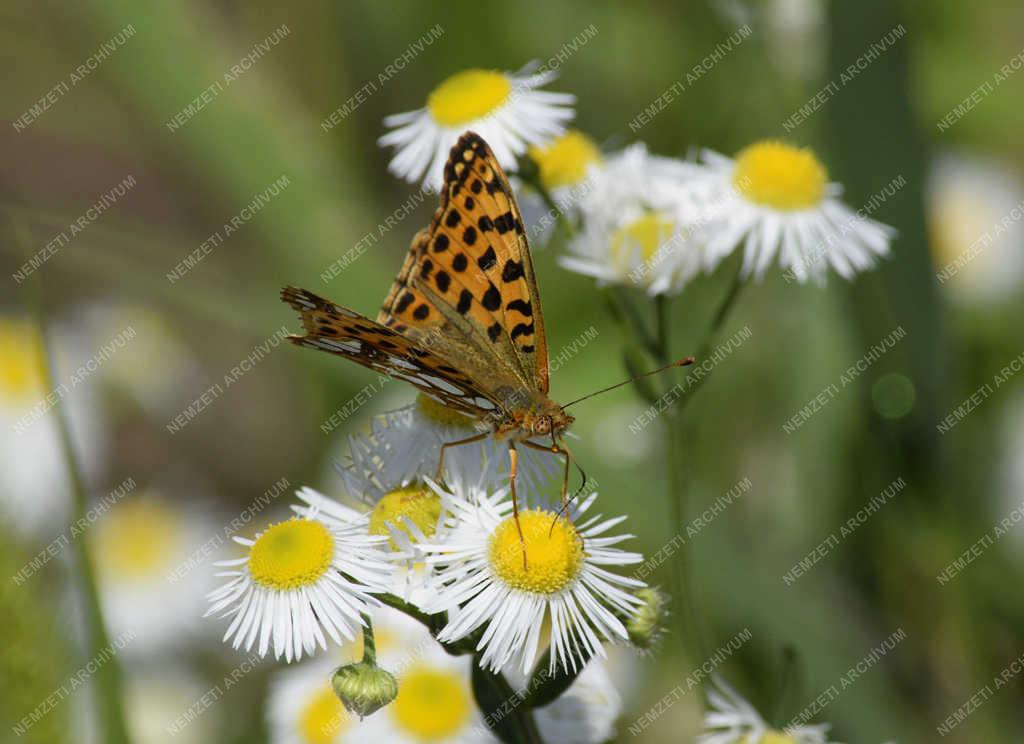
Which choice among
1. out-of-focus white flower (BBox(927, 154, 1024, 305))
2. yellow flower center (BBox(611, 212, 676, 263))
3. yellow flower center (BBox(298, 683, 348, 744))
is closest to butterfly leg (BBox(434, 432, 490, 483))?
yellow flower center (BBox(611, 212, 676, 263))

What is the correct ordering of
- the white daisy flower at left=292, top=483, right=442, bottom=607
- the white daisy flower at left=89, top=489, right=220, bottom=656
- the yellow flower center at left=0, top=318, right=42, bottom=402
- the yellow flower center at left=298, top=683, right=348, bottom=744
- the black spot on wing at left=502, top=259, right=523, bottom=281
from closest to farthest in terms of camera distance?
the white daisy flower at left=292, top=483, right=442, bottom=607
the black spot on wing at left=502, top=259, right=523, bottom=281
the yellow flower center at left=298, top=683, right=348, bottom=744
the white daisy flower at left=89, top=489, right=220, bottom=656
the yellow flower center at left=0, top=318, right=42, bottom=402

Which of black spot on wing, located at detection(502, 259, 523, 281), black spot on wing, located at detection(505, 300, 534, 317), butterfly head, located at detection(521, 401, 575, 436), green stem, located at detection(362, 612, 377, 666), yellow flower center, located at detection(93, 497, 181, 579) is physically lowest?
green stem, located at detection(362, 612, 377, 666)

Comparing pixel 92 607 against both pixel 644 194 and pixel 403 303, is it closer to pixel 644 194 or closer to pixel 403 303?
pixel 403 303

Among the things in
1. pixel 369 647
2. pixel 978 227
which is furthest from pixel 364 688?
pixel 978 227

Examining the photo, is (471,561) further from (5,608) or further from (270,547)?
(5,608)

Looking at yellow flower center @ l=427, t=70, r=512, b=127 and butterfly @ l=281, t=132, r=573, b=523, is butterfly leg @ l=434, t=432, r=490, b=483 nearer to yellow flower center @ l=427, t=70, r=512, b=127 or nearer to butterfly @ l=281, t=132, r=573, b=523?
butterfly @ l=281, t=132, r=573, b=523

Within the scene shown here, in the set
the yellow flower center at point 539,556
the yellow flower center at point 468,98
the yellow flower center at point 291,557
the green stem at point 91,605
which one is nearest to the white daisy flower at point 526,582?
the yellow flower center at point 539,556
